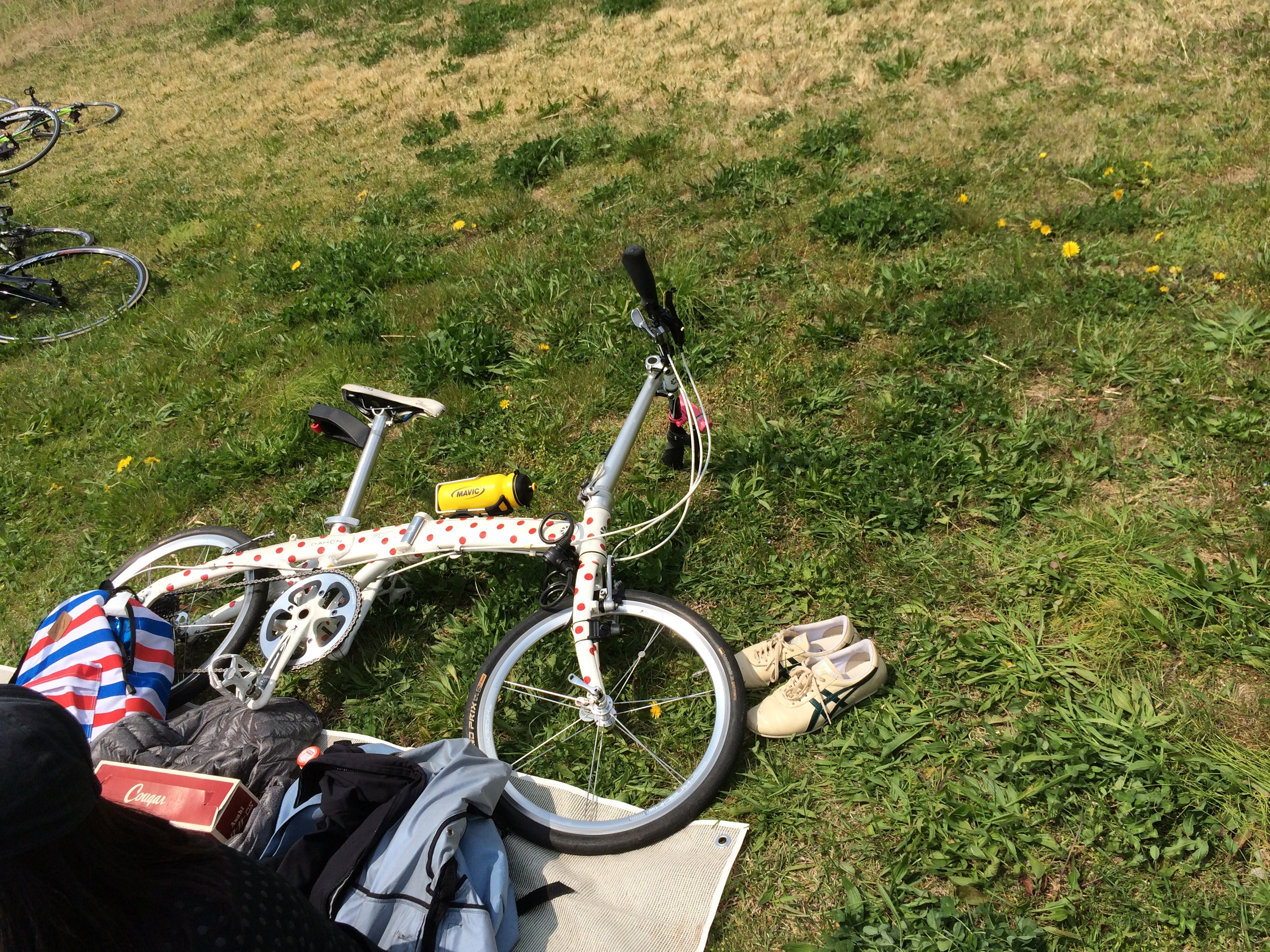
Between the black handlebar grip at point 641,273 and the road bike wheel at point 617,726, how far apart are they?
108 cm

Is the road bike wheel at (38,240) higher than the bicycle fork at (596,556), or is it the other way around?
the road bike wheel at (38,240)

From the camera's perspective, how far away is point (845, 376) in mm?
4129

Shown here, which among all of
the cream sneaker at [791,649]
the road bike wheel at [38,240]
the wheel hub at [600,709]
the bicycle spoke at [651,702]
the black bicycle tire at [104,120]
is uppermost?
the black bicycle tire at [104,120]

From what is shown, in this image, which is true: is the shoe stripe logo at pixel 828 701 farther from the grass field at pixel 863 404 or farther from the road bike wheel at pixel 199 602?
the road bike wheel at pixel 199 602

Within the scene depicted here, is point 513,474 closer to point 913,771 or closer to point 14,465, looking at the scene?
point 913,771

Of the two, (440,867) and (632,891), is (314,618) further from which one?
(632,891)

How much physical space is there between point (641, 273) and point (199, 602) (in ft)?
10.1

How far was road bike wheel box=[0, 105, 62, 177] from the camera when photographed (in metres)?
10.4

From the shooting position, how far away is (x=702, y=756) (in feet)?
9.34

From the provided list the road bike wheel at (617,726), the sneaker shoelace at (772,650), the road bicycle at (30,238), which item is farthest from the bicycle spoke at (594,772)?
the road bicycle at (30,238)

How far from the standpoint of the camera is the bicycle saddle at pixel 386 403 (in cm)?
350

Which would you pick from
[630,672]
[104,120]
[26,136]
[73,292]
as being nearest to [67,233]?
[73,292]

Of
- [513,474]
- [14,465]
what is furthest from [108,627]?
[14,465]

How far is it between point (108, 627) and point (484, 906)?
7.09 ft
